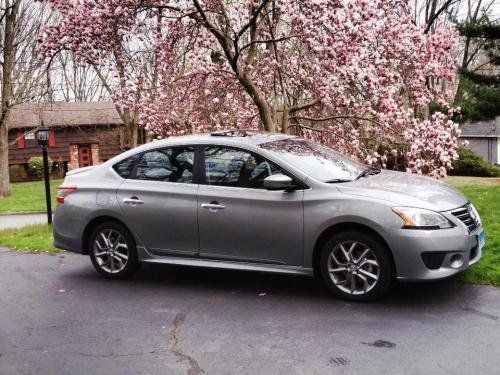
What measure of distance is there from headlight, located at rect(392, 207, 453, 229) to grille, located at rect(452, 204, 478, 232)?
7.9 inches

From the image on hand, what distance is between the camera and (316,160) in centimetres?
632

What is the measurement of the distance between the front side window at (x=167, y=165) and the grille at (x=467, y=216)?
2.72 meters

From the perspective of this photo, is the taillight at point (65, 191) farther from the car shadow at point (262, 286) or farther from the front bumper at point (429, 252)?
the front bumper at point (429, 252)

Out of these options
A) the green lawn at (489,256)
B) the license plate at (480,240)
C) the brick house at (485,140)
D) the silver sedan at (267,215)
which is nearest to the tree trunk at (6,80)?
the silver sedan at (267,215)

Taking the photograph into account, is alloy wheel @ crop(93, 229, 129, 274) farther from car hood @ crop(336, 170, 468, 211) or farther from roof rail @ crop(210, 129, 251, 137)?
car hood @ crop(336, 170, 468, 211)

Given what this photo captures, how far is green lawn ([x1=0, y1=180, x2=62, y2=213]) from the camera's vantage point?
77.8 ft

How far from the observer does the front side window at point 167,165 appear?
21.4ft

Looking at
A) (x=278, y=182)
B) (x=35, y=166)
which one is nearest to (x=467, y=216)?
(x=278, y=182)

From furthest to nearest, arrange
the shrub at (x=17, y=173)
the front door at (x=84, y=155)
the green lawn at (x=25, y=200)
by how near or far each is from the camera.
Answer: the front door at (x=84, y=155), the shrub at (x=17, y=173), the green lawn at (x=25, y=200)

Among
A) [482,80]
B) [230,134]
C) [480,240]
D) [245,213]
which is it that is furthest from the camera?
[482,80]

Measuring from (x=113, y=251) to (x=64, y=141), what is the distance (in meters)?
40.1

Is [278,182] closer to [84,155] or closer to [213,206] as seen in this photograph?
[213,206]

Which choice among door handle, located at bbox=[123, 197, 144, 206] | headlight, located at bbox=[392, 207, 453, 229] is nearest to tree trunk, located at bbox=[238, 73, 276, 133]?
door handle, located at bbox=[123, 197, 144, 206]

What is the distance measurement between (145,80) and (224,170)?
7540mm
